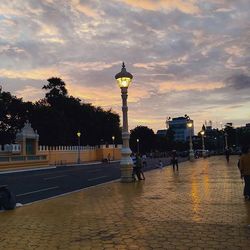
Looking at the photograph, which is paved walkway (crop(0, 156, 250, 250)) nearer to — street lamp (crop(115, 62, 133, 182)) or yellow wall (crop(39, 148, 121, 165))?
street lamp (crop(115, 62, 133, 182))

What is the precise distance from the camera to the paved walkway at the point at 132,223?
7.89 m

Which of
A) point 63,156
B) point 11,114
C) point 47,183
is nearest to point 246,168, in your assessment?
point 47,183

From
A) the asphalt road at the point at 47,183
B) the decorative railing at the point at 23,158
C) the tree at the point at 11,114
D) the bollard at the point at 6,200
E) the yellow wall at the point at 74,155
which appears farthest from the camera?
the tree at the point at 11,114

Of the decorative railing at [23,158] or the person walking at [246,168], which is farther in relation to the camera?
the decorative railing at [23,158]

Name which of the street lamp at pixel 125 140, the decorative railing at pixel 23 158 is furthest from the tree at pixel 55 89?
the street lamp at pixel 125 140

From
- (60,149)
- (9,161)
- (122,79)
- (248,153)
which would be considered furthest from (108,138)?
(248,153)

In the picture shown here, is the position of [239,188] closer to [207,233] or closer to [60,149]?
[207,233]

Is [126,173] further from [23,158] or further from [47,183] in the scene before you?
[23,158]

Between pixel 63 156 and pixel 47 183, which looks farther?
pixel 63 156

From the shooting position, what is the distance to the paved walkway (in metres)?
7.89

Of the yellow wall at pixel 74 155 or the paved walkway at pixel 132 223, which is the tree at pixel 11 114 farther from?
the paved walkway at pixel 132 223

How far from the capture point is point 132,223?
9844 mm

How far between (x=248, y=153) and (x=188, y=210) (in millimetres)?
3375

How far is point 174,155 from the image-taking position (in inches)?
1464
